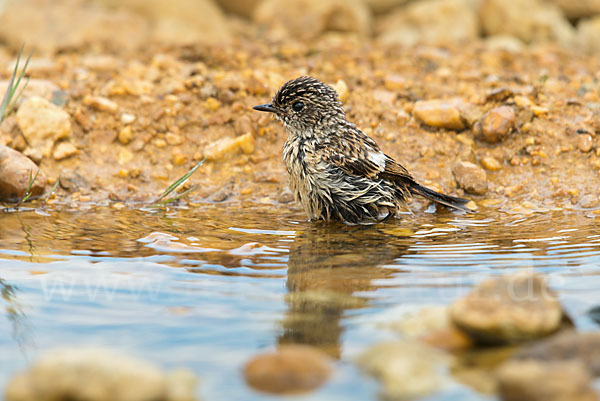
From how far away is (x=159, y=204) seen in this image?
23.8 ft

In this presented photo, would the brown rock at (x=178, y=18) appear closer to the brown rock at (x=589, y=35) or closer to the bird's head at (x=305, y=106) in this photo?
the bird's head at (x=305, y=106)

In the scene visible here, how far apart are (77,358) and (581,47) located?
39.4 feet

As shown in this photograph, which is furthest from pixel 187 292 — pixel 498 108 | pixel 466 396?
pixel 498 108

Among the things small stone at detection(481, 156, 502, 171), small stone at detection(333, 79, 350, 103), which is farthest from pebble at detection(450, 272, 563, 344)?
small stone at detection(333, 79, 350, 103)

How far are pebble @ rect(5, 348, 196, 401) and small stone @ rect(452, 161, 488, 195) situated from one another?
5037 mm

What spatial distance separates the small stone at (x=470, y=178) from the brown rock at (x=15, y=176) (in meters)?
4.31

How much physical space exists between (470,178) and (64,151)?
4.37m

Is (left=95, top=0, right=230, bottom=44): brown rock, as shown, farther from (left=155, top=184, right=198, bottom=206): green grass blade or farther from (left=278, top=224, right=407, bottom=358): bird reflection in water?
(left=278, top=224, right=407, bottom=358): bird reflection in water

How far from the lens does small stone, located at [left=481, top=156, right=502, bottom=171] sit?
25.2 feet

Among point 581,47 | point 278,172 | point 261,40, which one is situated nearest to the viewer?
point 278,172

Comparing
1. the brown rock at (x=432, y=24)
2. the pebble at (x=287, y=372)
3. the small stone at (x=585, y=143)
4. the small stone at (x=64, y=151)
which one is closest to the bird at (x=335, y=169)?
the small stone at (x=585, y=143)

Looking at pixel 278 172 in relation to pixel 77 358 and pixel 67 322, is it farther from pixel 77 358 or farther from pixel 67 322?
→ pixel 77 358

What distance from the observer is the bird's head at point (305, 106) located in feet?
23.5

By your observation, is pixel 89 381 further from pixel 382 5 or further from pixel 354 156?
pixel 382 5
